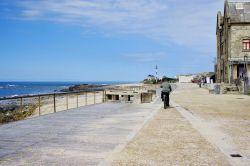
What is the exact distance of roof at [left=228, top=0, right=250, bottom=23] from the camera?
170ft

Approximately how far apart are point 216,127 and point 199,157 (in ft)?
18.8

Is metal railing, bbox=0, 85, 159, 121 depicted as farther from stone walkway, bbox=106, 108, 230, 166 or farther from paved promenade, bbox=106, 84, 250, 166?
stone walkway, bbox=106, 108, 230, 166

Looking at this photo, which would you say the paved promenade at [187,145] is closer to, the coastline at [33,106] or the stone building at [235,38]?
the coastline at [33,106]

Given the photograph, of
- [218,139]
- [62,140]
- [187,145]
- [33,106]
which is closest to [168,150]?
[187,145]

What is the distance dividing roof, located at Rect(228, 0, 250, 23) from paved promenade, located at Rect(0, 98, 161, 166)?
132ft

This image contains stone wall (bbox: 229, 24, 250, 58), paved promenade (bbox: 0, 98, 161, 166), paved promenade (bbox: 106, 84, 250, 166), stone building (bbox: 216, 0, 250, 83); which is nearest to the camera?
paved promenade (bbox: 106, 84, 250, 166)

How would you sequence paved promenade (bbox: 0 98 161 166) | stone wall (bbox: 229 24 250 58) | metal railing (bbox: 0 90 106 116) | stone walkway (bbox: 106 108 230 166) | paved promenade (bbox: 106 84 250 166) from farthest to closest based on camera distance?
1. stone wall (bbox: 229 24 250 58)
2. metal railing (bbox: 0 90 106 116)
3. paved promenade (bbox: 0 98 161 166)
4. paved promenade (bbox: 106 84 250 166)
5. stone walkway (bbox: 106 108 230 166)

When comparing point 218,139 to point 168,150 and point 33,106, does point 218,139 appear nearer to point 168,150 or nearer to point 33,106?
point 168,150

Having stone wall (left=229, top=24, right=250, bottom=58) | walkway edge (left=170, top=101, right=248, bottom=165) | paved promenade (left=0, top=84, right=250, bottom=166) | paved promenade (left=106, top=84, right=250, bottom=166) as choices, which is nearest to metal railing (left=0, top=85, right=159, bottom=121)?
paved promenade (left=0, top=84, right=250, bottom=166)

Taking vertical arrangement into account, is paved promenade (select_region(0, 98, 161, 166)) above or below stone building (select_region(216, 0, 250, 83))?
below

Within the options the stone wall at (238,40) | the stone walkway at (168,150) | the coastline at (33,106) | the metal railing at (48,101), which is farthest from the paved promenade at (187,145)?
the stone wall at (238,40)

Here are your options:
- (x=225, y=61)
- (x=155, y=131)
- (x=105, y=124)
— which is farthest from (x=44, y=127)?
(x=225, y=61)

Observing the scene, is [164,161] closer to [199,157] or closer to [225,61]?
[199,157]

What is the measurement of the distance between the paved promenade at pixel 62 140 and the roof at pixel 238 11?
40.3m
